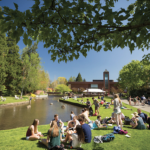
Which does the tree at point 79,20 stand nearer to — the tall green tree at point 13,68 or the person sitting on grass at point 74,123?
the person sitting on grass at point 74,123

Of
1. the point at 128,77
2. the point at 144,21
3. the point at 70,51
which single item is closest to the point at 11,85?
the point at 128,77

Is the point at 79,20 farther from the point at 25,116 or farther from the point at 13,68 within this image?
the point at 13,68

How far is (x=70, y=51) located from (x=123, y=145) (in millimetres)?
4377

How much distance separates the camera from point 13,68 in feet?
108

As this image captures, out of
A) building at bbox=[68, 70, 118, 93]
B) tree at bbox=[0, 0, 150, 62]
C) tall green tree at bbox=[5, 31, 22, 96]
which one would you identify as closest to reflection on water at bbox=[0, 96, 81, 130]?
tree at bbox=[0, 0, 150, 62]

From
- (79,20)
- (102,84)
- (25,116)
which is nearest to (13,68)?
(25,116)

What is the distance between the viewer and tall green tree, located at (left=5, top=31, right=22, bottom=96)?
3250cm

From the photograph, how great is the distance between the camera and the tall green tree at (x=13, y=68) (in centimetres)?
3250

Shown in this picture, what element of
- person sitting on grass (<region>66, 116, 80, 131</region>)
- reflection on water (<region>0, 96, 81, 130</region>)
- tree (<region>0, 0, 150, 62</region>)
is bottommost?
reflection on water (<region>0, 96, 81, 130</region>)

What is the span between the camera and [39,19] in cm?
246

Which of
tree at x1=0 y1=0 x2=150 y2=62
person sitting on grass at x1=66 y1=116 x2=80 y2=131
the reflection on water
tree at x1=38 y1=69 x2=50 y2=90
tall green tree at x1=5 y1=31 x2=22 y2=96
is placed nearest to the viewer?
tree at x1=0 y1=0 x2=150 y2=62

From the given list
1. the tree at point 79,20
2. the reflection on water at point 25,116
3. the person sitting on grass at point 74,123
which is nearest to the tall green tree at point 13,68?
the reflection on water at point 25,116

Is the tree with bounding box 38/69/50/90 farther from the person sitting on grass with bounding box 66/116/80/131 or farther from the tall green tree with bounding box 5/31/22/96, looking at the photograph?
the person sitting on grass with bounding box 66/116/80/131

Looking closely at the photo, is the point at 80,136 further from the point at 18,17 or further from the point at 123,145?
the point at 18,17
